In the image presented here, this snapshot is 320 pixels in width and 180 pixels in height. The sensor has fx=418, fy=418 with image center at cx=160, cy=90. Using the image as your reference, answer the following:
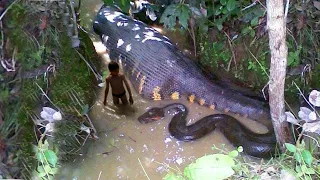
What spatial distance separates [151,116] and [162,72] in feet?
2.27

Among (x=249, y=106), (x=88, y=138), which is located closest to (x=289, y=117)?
(x=249, y=106)

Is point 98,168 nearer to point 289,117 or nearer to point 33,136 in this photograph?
point 33,136

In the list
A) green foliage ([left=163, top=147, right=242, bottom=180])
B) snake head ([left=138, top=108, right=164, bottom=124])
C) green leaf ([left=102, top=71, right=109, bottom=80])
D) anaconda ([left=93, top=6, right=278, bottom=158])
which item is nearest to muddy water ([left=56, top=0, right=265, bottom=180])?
snake head ([left=138, top=108, right=164, bottom=124])

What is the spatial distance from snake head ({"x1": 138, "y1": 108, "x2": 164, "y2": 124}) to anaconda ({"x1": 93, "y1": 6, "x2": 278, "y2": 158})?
0.30 metres

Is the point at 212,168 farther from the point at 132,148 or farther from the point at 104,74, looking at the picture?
the point at 104,74

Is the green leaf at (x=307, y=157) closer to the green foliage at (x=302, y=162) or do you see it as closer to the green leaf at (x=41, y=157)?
the green foliage at (x=302, y=162)

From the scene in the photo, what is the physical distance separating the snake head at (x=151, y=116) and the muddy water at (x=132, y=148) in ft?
0.17

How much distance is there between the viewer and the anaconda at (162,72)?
4551mm

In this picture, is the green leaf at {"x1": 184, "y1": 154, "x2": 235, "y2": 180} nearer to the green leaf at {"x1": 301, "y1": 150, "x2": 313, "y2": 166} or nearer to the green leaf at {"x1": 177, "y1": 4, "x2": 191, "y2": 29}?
the green leaf at {"x1": 301, "y1": 150, "x2": 313, "y2": 166}

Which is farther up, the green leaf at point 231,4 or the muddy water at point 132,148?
the green leaf at point 231,4

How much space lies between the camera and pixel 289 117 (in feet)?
11.3

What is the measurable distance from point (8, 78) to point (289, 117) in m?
2.29

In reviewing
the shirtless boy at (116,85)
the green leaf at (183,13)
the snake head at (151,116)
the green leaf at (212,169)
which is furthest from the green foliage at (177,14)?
the green leaf at (212,169)

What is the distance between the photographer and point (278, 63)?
3156mm
